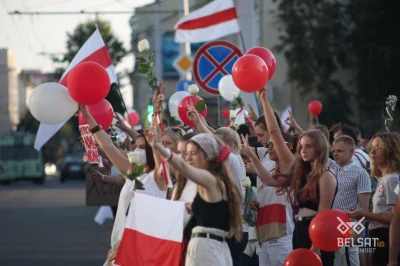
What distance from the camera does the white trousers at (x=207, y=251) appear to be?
8156mm

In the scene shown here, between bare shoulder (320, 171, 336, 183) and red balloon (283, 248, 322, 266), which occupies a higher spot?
bare shoulder (320, 171, 336, 183)

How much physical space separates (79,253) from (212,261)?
32.6 ft

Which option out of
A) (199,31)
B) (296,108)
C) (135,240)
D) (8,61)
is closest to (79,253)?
(199,31)

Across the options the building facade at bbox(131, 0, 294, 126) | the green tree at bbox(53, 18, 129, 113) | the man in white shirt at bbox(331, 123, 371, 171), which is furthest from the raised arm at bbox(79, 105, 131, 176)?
A: the green tree at bbox(53, 18, 129, 113)

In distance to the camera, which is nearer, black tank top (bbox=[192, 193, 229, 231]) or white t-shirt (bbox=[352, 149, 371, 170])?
black tank top (bbox=[192, 193, 229, 231])

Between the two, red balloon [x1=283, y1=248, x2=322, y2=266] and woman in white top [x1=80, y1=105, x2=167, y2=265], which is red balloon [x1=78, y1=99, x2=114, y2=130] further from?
red balloon [x1=283, y1=248, x2=322, y2=266]

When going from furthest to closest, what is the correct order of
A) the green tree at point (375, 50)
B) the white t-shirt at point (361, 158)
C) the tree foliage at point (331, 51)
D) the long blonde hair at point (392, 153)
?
1. the tree foliage at point (331, 51)
2. the green tree at point (375, 50)
3. the white t-shirt at point (361, 158)
4. the long blonde hair at point (392, 153)

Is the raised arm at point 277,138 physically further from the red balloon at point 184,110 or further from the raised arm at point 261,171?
the red balloon at point 184,110

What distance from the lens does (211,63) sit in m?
15.7

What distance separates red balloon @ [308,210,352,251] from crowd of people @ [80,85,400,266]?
0.35 m

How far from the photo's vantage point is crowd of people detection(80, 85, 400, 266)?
26.9 ft

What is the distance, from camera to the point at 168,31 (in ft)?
257

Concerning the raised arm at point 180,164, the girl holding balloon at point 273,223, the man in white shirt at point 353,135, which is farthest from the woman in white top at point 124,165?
the man in white shirt at point 353,135

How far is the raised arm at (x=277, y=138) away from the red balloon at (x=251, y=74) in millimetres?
390
